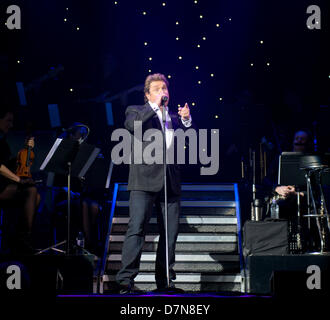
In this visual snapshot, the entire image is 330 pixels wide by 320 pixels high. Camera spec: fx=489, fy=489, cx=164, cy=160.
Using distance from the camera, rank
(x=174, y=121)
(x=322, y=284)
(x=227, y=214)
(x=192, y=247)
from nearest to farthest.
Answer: (x=322, y=284) < (x=174, y=121) < (x=192, y=247) < (x=227, y=214)

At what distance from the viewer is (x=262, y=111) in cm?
795

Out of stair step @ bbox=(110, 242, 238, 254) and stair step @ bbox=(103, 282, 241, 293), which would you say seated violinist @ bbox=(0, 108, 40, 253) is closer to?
stair step @ bbox=(110, 242, 238, 254)

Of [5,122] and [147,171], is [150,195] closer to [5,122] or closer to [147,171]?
[147,171]

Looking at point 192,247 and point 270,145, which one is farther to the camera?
point 270,145

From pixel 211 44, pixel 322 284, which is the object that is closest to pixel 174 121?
pixel 322 284

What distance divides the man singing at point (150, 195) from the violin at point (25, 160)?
1.85m

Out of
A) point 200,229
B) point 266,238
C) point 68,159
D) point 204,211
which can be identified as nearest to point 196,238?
point 200,229

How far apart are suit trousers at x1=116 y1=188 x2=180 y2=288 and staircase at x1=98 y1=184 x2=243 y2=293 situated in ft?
3.00

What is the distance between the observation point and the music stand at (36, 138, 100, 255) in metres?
4.71

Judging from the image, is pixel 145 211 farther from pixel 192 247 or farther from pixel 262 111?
pixel 262 111

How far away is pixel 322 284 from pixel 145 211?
171 cm

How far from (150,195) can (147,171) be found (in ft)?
0.71

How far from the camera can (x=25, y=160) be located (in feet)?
19.4

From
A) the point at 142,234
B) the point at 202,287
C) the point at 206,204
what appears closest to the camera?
the point at 142,234
